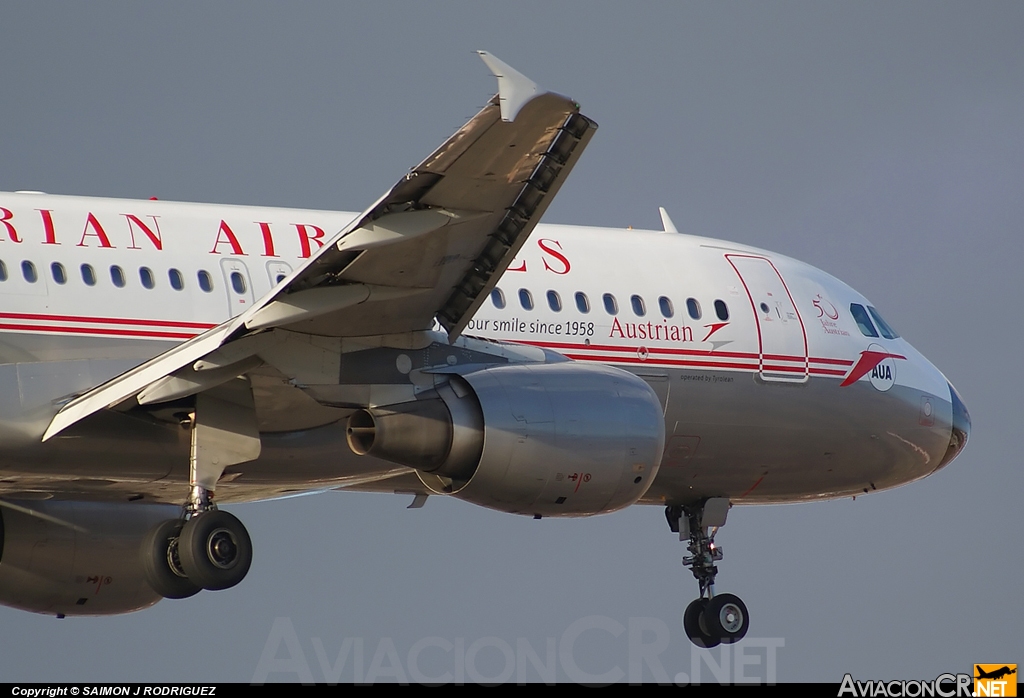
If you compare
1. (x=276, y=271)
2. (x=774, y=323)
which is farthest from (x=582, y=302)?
(x=276, y=271)

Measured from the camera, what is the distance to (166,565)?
49.8 feet

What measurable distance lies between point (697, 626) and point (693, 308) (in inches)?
150

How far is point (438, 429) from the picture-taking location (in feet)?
48.4

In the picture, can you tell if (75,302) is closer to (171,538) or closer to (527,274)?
(171,538)

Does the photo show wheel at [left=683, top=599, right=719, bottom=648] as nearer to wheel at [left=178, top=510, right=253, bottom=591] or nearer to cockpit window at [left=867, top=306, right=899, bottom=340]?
cockpit window at [left=867, top=306, right=899, bottom=340]

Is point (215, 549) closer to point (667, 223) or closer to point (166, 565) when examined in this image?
point (166, 565)

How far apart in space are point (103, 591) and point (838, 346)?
28.3 feet

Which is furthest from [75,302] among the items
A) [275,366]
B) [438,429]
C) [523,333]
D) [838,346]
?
[838,346]

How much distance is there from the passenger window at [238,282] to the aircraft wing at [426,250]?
5.30 feet

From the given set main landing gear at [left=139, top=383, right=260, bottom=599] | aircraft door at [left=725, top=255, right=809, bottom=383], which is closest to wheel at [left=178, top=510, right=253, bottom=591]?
main landing gear at [left=139, top=383, right=260, bottom=599]

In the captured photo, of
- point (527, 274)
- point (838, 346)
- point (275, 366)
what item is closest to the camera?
point (275, 366)

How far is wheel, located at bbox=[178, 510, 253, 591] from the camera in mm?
14750

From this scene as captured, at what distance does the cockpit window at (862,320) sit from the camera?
20.3 m

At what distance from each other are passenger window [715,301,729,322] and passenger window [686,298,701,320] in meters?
0.25
